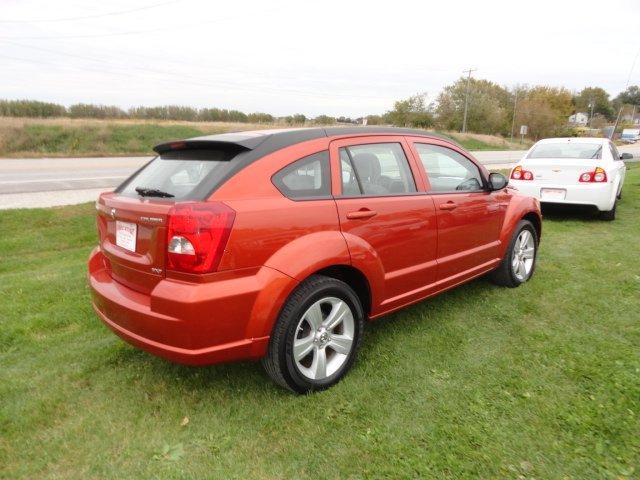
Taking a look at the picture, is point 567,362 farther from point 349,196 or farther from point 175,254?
point 175,254

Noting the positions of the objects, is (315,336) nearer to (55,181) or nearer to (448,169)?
(448,169)

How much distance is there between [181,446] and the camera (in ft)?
Result: 7.79

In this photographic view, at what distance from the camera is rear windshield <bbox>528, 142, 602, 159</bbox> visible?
781cm

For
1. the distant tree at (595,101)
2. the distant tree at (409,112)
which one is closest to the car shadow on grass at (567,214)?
the distant tree at (409,112)

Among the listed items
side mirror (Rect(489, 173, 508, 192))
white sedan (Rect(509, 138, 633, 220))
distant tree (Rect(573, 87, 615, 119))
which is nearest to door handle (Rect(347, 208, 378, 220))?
side mirror (Rect(489, 173, 508, 192))

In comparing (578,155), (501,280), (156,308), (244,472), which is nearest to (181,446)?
(244,472)

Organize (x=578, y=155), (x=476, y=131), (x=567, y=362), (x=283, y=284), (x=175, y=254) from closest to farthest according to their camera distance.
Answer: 1. (x=175, y=254)
2. (x=283, y=284)
3. (x=567, y=362)
4. (x=578, y=155)
5. (x=476, y=131)

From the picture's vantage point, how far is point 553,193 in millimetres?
7496

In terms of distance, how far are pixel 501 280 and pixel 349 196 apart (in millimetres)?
2380

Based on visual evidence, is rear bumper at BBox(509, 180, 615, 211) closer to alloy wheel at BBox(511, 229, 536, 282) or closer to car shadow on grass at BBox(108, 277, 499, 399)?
alloy wheel at BBox(511, 229, 536, 282)

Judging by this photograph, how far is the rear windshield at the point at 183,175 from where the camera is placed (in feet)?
8.06

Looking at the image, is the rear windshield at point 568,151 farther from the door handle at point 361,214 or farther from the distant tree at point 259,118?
the distant tree at point 259,118

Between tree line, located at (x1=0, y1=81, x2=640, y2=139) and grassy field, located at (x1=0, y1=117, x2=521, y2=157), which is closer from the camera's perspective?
grassy field, located at (x1=0, y1=117, x2=521, y2=157)

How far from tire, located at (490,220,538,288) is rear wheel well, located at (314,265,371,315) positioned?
1942 millimetres
